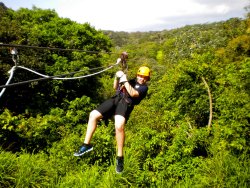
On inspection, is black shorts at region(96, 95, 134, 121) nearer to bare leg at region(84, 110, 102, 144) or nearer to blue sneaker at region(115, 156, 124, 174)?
bare leg at region(84, 110, 102, 144)

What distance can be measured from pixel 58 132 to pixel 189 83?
6369mm

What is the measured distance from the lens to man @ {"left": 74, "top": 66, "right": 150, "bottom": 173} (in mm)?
5222

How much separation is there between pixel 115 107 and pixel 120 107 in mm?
126

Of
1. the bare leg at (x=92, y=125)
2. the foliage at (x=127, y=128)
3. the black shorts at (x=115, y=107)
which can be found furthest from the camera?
the foliage at (x=127, y=128)

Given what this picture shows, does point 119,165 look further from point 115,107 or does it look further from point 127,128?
point 127,128

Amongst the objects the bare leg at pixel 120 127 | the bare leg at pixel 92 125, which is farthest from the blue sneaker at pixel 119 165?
the bare leg at pixel 92 125

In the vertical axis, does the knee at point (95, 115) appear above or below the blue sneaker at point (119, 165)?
above

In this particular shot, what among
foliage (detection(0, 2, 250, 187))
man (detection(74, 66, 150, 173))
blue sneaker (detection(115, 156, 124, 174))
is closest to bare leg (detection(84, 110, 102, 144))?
man (detection(74, 66, 150, 173))

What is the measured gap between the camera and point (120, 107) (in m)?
5.40

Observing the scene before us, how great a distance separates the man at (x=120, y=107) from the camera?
17.1 feet

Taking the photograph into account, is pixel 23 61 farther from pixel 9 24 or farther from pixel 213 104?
pixel 213 104

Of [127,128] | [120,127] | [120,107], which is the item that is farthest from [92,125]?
[127,128]

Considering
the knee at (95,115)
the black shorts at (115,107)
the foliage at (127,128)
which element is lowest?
the foliage at (127,128)

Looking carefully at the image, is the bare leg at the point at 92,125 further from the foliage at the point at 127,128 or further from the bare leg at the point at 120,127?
the foliage at the point at 127,128
